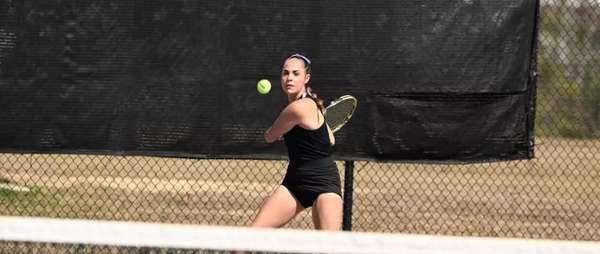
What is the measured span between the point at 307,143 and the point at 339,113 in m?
0.79

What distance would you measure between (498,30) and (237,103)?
1.75m

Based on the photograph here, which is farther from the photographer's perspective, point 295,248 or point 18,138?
point 18,138

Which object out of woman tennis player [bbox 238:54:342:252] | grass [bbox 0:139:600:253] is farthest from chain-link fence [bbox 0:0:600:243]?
woman tennis player [bbox 238:54:342:252]

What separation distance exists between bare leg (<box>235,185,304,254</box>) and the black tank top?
7.3 inches

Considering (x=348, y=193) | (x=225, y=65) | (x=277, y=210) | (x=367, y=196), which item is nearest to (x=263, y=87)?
(x=225, y=65)

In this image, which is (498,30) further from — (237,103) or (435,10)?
(237,103)

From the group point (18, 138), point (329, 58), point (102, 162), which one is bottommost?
point (102, 162)

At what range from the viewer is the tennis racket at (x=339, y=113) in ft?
19.0

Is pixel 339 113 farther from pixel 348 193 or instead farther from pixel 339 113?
pixel 348 193

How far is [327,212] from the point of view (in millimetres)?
5035

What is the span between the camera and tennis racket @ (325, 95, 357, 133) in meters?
5.79

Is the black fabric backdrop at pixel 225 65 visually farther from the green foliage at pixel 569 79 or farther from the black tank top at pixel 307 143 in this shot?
the green foliage at pixel 569 79

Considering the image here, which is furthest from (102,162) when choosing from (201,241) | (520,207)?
(201,241)

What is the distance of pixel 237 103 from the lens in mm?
6652
